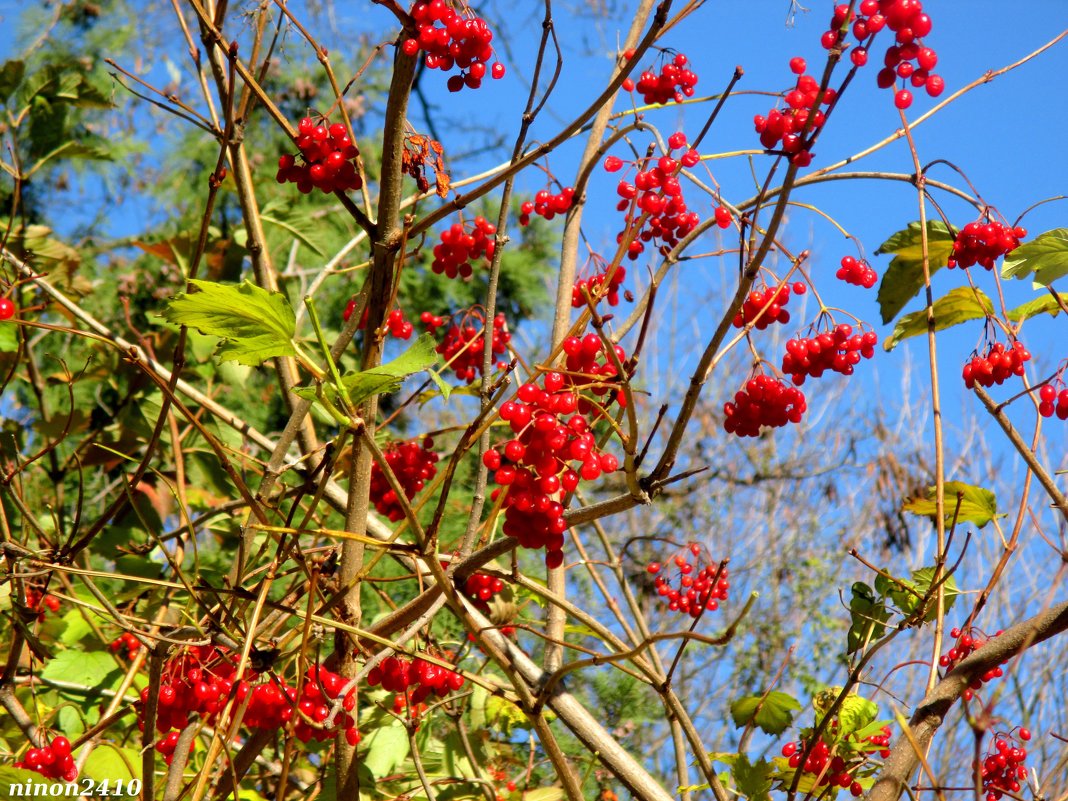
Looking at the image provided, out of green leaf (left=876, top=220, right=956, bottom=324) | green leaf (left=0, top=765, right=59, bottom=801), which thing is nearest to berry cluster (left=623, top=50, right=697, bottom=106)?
green leaf (left=876, top=220, right=956, bottom=324)

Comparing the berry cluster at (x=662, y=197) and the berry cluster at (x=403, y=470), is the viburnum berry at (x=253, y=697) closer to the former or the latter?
the berry cluster at (x=403, y=470)

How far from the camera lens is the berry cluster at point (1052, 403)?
1885 millimetres

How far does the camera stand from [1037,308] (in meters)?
1.92

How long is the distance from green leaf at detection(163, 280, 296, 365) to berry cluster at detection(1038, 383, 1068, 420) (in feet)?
4.85

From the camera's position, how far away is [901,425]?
11.0 meters

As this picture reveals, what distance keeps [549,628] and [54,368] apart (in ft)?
9.44

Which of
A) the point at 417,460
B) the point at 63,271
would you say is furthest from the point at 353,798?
the point at 63,271

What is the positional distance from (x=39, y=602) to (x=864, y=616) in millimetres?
1699

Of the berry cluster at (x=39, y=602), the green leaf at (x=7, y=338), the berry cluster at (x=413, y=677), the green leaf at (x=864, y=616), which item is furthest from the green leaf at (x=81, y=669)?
the green leaf at (x=864, y=616)

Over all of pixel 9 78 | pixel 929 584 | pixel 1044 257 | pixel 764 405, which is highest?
pixel 9 78

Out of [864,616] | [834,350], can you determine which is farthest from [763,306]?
[864,616]

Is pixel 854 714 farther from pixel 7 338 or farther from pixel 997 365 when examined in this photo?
pixel 7 338

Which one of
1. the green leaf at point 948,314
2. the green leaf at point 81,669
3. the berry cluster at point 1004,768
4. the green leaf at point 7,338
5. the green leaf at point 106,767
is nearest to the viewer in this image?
the green leaf at point 106,767

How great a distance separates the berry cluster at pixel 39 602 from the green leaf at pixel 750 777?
1319mm
